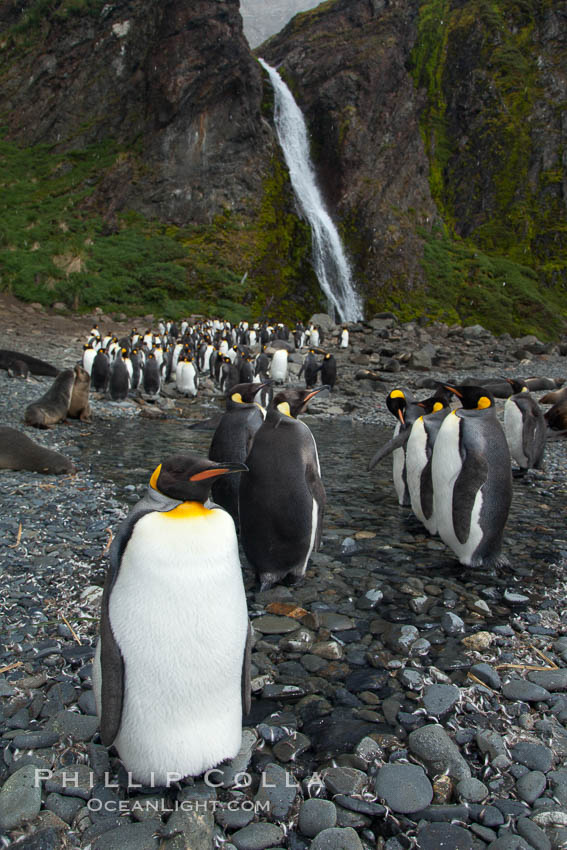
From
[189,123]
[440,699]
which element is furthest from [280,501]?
[189,123]

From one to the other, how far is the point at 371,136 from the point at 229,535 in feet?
118

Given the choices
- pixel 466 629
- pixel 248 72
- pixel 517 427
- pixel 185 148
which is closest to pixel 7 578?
pixel 466 629

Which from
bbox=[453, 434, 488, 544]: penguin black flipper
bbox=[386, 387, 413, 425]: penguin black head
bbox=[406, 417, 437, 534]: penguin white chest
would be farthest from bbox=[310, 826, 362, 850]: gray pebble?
bbox=[386, 387, 413, 425]: penguin black head

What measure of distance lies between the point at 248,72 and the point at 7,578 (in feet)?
105

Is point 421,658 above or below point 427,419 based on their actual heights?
below

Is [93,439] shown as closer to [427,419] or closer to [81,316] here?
[427,419]

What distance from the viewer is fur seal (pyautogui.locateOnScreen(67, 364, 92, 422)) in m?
9.88

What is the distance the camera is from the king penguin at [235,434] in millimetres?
4508

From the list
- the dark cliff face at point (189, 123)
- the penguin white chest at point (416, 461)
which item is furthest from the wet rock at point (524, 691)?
the dark cliff face at point (189, 123)

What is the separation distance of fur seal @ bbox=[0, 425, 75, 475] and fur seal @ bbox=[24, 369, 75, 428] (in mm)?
2796

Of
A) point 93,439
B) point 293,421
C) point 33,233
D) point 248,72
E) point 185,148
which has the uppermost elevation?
point 248,72

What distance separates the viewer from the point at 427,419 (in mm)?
5480

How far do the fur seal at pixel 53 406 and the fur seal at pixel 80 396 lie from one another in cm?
8

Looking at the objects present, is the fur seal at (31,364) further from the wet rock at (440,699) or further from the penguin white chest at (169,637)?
the wet rock at (440,699)
